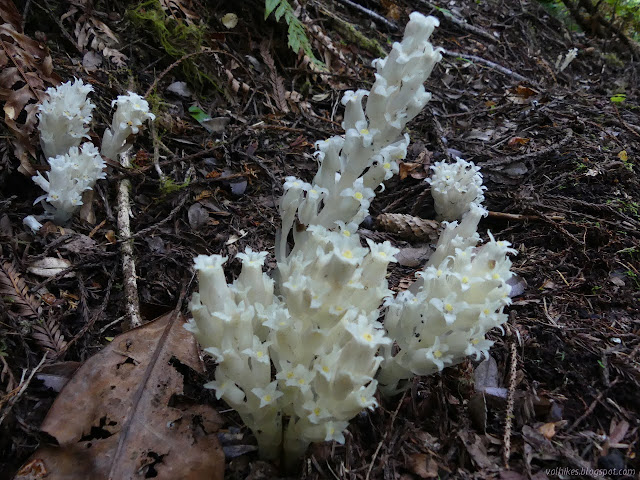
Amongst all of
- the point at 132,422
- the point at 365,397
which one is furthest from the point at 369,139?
the point at 132,422

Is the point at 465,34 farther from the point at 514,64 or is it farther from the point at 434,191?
the point at 434,191

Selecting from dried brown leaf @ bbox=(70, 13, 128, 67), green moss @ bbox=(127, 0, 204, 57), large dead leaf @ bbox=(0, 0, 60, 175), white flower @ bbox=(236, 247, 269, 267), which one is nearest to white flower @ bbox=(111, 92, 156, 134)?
large dead leaf @ bbox=(0, 0, 60, 175)

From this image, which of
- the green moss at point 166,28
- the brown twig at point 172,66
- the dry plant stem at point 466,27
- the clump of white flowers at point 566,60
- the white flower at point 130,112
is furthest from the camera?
the dry plant stem at point 466,27

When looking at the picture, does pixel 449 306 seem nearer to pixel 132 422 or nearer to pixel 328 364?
pixel 328 364

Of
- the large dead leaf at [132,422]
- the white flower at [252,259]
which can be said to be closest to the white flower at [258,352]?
the white flower at [252,259]

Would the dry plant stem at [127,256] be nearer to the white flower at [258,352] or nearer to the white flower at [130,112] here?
the white flower at [130,112]

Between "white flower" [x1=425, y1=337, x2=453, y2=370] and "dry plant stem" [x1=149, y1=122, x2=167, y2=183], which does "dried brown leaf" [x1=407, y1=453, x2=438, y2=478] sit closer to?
"white flower" [x1=425, y1=337, x2=453, y2=370]
